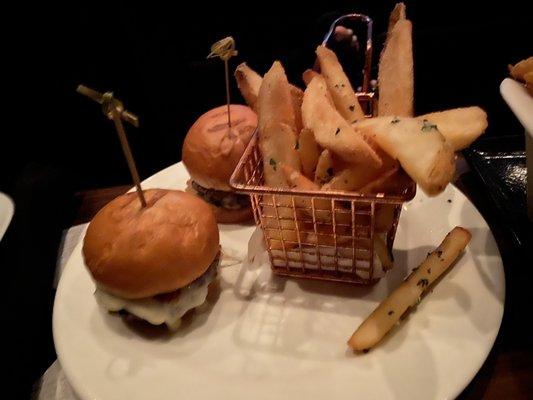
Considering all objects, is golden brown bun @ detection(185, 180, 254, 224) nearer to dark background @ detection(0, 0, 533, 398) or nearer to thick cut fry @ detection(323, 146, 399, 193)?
thick cut fry @ detection(323, 146, 399, 193)

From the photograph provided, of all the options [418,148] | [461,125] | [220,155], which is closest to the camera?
[418,148]

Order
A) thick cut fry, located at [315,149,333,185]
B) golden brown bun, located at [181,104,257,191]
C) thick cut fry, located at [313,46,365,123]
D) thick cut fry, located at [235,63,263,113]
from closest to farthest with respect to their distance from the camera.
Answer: thick cut fry, located at [315,149,333,185] → thick cut fry, located at [313,46,365,123] → thick cut fry, located at [235,63,263,113] → golden brown bun, located at [181,104,257,191]

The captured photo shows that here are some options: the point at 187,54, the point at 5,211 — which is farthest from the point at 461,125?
the point at 187,54

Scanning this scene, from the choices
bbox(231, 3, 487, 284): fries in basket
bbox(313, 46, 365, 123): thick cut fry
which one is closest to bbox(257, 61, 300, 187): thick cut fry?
bbox(231, 3, 487, 284): fries in basket

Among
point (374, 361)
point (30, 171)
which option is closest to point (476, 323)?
point (374, 361)

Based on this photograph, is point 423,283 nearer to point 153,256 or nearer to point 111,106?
point 153,256

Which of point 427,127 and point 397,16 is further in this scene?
point 397,16
